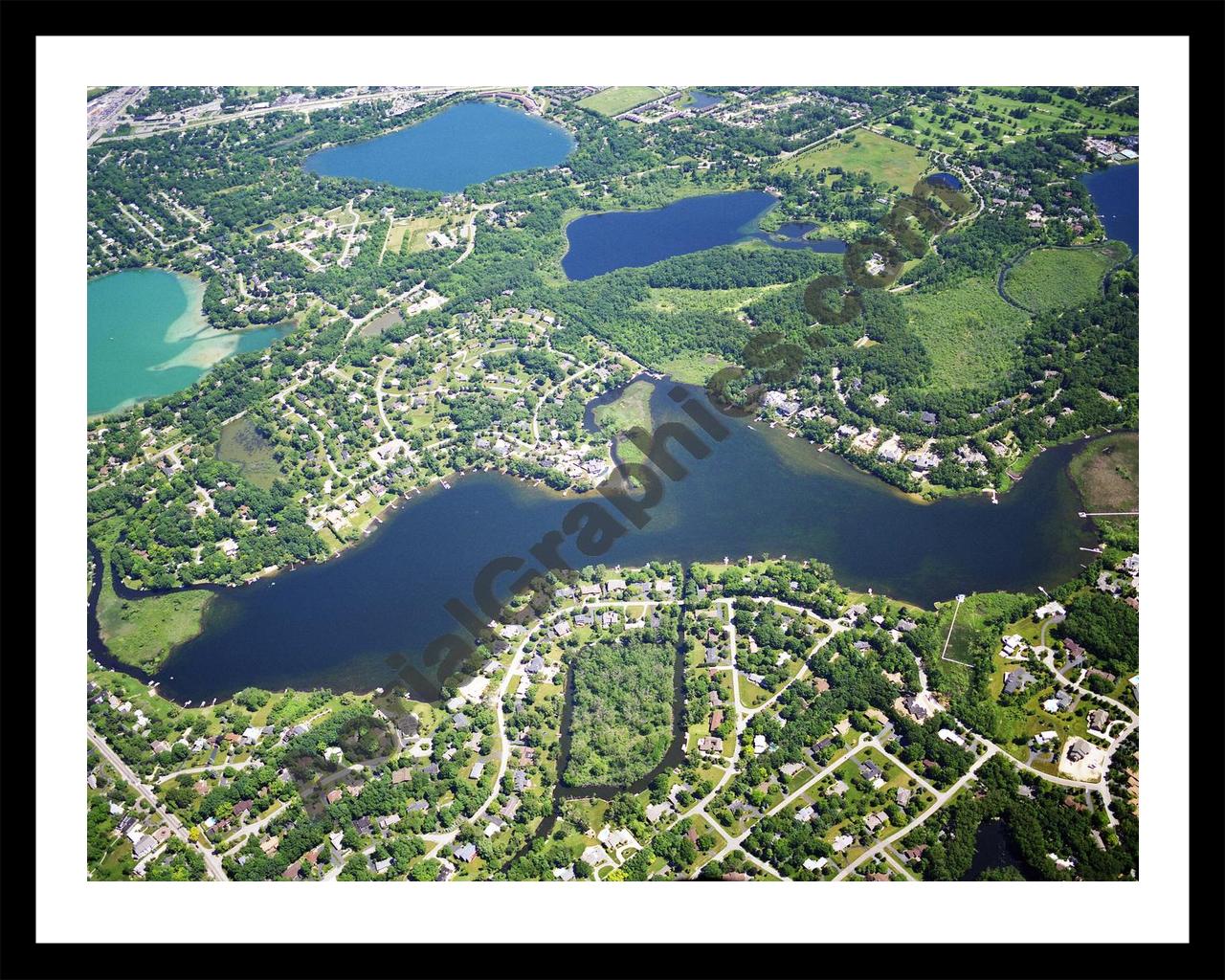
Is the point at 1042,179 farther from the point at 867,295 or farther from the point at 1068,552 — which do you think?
the point at 1068,552

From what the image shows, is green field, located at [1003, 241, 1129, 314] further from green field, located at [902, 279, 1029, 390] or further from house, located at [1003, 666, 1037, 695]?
house, located at [1003, 666, 1037, 695]

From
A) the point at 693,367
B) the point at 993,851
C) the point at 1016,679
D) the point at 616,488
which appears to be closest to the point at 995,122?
the point at 693,367

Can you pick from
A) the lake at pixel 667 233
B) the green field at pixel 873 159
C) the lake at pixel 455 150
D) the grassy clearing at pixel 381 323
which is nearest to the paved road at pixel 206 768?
the grassy clearing at pixel 381 323

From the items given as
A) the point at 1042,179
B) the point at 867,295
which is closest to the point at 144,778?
the point at 867,295

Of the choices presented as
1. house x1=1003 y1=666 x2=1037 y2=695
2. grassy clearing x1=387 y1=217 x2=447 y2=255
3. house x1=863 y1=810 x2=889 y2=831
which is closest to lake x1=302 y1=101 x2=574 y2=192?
grassy clearing x1=387 y1=217 x2=447 y2=255

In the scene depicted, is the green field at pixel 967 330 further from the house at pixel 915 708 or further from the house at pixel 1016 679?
the house at pixel 915 708

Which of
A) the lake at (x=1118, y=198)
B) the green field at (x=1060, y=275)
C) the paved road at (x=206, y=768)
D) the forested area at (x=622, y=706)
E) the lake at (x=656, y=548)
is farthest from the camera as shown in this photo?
the lake at (x=1118, y=198)

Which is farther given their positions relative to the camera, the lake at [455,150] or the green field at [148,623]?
the lake at [455,150]

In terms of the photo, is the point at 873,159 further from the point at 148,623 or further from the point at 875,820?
the point at 148,623
